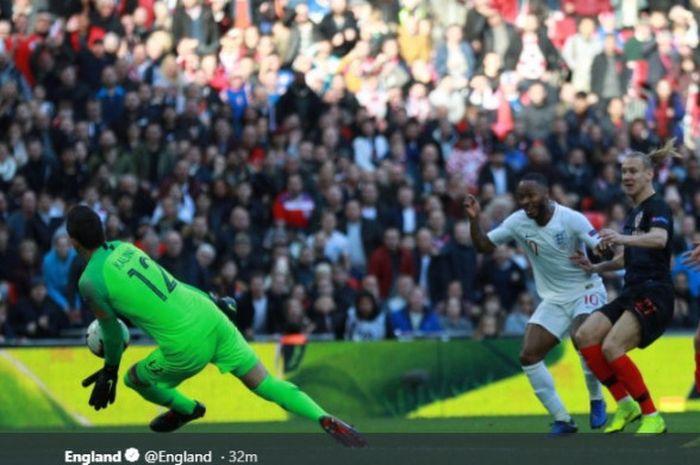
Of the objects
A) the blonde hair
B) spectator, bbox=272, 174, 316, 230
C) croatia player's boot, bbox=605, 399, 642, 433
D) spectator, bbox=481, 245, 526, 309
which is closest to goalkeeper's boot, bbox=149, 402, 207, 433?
croatia player's boot, bbox=605, 399, 642, 433

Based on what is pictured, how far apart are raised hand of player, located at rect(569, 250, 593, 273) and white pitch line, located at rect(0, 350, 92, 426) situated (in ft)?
22.1

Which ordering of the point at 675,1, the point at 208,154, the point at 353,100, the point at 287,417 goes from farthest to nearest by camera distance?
the point at 675,1 < the point at 353,100 < the point at 208,154 < the point at 287,417

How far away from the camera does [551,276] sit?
50.9ft

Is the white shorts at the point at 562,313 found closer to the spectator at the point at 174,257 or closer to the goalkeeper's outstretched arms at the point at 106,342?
the goalkeeper's outstretched arms at the point at 106,342

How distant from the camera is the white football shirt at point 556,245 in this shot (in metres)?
15.2

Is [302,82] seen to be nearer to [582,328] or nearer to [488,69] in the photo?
[488,69]

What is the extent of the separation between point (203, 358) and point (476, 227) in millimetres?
3174

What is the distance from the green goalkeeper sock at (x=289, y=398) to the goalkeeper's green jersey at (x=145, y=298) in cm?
54

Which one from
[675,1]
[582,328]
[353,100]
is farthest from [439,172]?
[582,328]

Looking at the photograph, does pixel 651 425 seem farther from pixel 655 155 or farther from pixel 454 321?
pixel 454 321

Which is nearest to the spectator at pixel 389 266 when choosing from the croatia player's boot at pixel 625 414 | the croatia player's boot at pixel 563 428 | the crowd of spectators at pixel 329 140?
the crowd of spectators at pixel 329 140

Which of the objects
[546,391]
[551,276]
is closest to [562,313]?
[551,276]

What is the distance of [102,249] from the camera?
12828 mm
